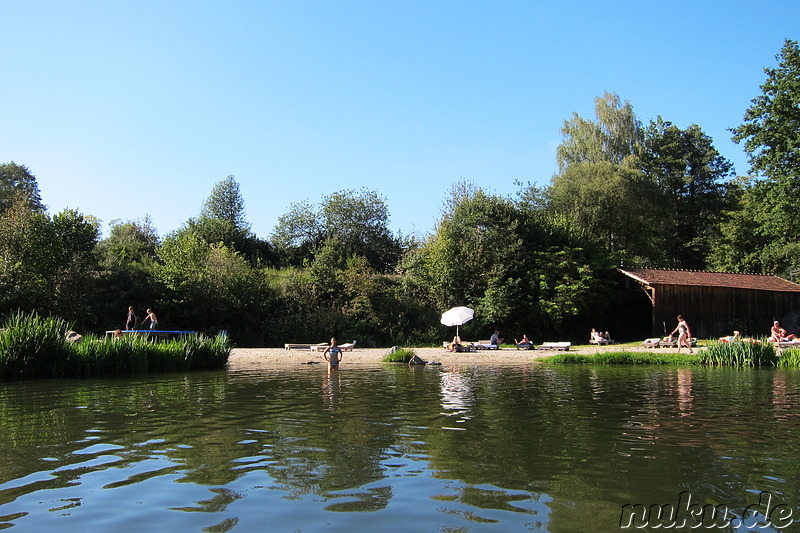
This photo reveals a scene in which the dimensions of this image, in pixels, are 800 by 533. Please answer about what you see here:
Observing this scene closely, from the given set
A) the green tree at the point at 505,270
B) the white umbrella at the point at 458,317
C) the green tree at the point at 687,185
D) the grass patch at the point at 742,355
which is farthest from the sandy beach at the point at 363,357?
the green tree at the point at 687,185

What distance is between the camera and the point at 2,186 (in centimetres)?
5869

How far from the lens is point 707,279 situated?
119 ft

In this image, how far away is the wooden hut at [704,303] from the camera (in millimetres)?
33969

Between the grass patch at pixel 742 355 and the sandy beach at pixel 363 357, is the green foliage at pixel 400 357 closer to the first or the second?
the sandy beach at pixel 363 357

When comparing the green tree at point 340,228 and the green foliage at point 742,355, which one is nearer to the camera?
the green foliage at point 742,355

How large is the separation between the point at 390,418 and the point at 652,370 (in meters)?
11.8

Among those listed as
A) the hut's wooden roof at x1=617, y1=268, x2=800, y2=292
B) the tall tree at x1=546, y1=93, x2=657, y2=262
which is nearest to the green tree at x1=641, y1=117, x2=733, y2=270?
the tall tree at x1=546, y1=93, x2=657, y2=262

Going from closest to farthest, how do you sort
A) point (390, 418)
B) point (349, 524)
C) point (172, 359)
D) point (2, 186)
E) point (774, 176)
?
1. point (349, 524)
2. point (390, 418)
3. point (172, 359)
4. point (774, 176)
5. point (2, 186)

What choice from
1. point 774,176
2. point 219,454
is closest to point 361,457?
point 219,454

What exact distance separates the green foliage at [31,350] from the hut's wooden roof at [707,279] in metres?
28.2

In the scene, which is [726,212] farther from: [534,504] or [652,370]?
[534,504]

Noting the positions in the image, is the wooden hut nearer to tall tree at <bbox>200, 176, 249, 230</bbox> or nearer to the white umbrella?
the white umbrella

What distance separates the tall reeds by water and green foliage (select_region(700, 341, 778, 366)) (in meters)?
16.5

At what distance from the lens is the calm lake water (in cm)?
506
